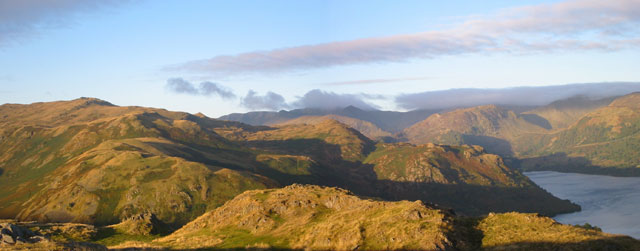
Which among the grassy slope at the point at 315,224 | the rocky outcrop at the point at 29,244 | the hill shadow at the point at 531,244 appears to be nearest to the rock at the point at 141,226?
the grassy slope at the point at 315,224

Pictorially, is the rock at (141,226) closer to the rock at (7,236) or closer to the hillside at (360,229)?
→ the hillside at (360,229)

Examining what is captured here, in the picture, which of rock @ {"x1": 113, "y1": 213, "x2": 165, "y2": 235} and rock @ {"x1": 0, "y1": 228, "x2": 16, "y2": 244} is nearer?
rock @ {"x1": 0, "y1": 228, "x2": 16, "y2": 244}

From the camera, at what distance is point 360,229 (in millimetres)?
85125

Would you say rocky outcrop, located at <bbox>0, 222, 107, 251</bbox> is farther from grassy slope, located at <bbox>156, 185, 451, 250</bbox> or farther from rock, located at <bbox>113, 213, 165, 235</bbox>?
rock, located at <bbox>113, 213, 165, 235</bbox>

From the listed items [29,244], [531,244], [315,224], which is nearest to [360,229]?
[315,224]

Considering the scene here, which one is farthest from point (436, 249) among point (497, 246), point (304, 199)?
point (304, 199)

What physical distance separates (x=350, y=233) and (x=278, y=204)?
1391 inches

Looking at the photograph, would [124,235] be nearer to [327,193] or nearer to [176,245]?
[176,245]

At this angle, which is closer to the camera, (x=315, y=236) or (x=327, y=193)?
(x=315, y=236)

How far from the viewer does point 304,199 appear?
117 metres

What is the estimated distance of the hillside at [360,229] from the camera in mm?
71312

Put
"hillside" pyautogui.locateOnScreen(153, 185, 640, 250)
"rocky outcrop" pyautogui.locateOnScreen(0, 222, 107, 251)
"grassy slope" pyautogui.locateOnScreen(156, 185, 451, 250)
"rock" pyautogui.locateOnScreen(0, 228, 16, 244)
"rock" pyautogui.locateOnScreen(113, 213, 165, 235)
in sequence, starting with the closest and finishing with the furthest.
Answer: "rocky outcrop" pyautogui.locateOnScreen(0, 222, 107, 251), "hillside" pyautogui.locateOnScreen(153, 185, 640, 250), "rock" pyautogui.locateOnScreen(0, 228, 16, 244), "grassy slope" pyautogui.locateOnScreen(156, 185, 451, 250), "rock" pyautogui.locateOnScreen(113, 213, 165, 235)

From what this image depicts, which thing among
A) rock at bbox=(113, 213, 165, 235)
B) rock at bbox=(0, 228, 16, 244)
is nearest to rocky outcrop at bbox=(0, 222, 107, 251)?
rock at bbox=(0, 228, 16, 244)

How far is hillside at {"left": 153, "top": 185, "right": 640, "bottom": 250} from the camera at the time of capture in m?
71.3
